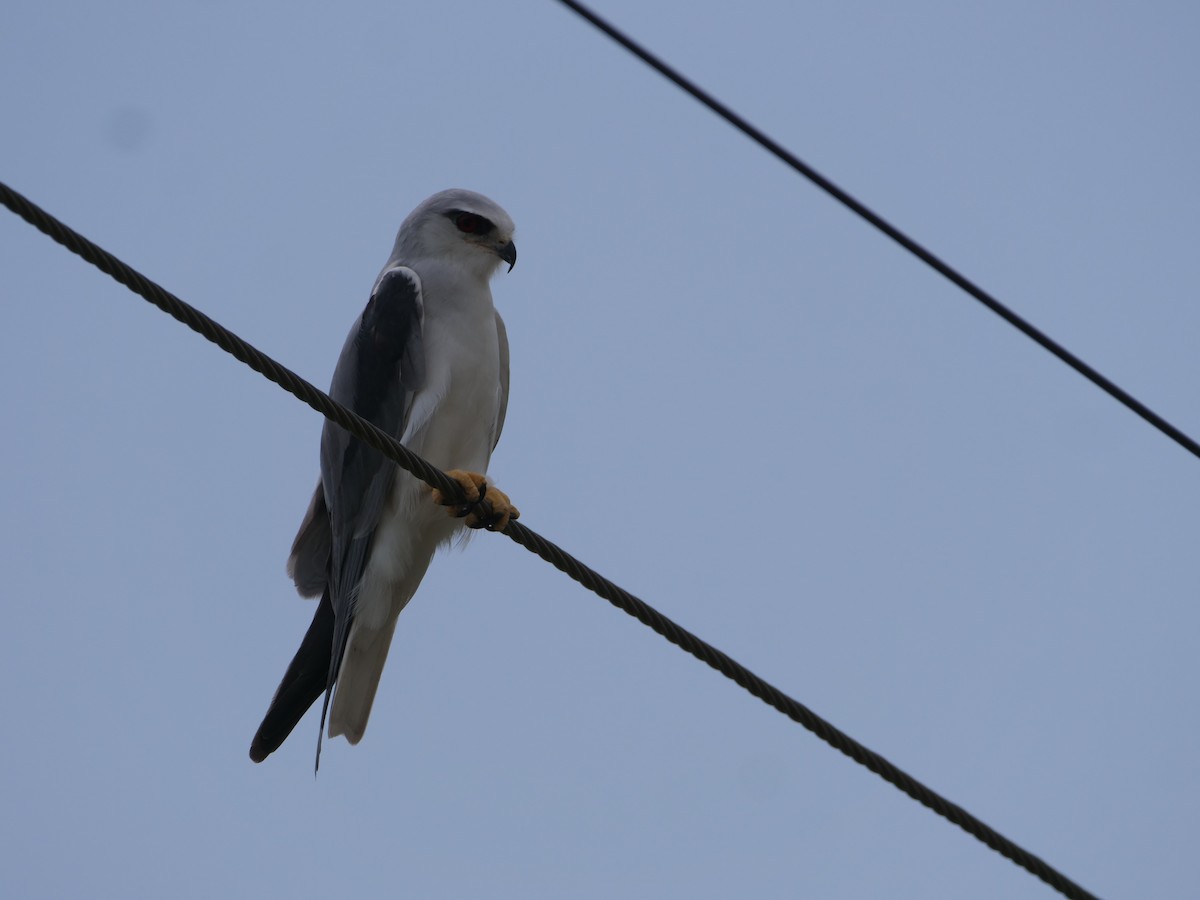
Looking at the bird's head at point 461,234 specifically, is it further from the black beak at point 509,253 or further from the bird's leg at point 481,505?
the bird's leg at point 481,505

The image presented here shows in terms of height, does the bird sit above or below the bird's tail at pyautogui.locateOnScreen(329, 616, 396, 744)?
above

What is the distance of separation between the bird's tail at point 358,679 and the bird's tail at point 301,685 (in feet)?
0.16

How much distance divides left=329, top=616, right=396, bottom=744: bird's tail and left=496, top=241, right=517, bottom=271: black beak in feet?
4.64

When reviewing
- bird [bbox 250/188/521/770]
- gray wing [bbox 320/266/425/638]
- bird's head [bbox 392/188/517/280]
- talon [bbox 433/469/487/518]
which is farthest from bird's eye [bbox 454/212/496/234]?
talon [bbox 433/469/487/518]

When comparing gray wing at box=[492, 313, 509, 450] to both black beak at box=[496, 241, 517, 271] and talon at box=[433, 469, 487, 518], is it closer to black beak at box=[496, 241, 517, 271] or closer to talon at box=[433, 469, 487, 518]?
black beak at box=[496, 241, 517, 271]

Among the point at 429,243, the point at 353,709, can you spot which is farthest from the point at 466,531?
the point at 429,243

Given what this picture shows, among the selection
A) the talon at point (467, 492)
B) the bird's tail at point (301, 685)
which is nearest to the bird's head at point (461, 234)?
the talon at point (467, 492)

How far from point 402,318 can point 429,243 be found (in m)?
0.57

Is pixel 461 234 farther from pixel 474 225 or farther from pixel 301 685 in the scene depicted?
pixel 301 685

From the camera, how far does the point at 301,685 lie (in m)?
4.48

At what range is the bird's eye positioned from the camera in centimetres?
520

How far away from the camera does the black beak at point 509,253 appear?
519 cm

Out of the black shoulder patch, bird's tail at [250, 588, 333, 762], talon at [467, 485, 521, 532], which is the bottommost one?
bird's tail at [250, 588, 333, 762]

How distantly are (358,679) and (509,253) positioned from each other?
5.47ft
